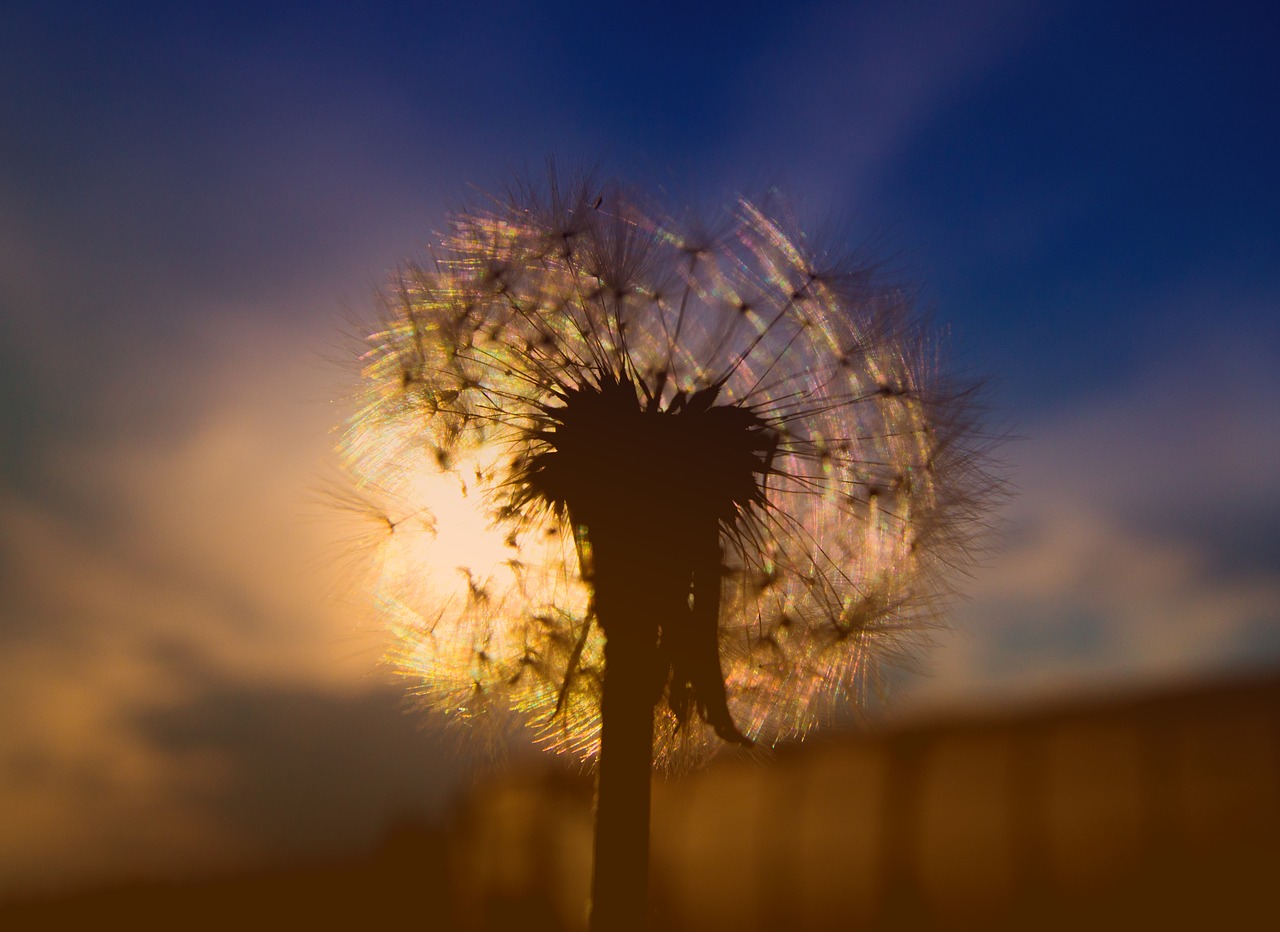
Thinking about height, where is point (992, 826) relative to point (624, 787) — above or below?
below

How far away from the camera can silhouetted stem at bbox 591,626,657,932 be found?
3.83 metres

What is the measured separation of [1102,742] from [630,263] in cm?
341

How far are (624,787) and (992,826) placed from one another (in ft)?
8.51

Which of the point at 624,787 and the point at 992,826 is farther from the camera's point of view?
the point at 992,826

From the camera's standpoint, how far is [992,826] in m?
5.45

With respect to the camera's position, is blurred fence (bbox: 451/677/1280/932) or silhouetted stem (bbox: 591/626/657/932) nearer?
silhouetted stem (bbox: 591/626/657/932)

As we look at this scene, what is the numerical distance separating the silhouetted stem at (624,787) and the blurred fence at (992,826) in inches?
44.2

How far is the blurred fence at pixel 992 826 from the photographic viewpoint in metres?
4.45

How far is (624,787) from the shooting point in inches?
154

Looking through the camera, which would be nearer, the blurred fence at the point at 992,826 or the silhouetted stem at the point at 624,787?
the silhouetted stem at the point at 624,787

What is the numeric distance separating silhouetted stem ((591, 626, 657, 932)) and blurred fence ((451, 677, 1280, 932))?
1123mm

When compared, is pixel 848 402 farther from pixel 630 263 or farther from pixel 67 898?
pixel 67 898

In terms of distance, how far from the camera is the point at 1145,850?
4.67 m

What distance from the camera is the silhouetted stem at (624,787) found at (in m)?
3.83
